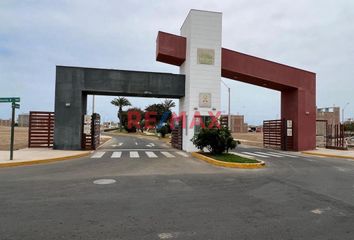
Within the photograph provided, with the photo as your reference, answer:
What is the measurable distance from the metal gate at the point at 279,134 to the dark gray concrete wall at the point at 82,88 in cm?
1063

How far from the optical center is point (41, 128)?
2438cm

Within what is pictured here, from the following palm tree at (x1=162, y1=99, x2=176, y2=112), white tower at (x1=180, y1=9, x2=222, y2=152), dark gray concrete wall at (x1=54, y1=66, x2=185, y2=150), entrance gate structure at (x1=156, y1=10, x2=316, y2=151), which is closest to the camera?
dark gray concrete wall at (x1=54, y1=66, x2=185, y2=150)

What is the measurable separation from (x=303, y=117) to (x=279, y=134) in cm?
270

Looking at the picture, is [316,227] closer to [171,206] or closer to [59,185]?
[171,206]

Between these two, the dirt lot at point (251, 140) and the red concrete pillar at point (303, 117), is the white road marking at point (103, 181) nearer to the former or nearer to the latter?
the red concrete pillar at point (303, 117)

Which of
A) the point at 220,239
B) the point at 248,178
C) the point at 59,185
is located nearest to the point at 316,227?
the point at 220,239

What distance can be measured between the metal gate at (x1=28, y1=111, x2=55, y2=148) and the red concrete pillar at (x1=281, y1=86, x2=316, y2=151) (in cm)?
2010

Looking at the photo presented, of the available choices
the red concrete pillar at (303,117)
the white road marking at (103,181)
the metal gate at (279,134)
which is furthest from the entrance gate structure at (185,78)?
the white road marking at (103,181)

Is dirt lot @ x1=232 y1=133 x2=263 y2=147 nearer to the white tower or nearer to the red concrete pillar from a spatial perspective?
the red concrete pillar

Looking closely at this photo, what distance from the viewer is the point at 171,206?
7293mm

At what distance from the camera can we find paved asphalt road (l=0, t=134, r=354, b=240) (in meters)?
5.53

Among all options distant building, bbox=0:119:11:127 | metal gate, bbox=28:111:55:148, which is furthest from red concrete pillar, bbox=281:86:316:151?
distant building, bbox=0:119:11:127

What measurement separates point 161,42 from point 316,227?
20.2 metres

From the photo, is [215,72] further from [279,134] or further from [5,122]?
[5,122]
